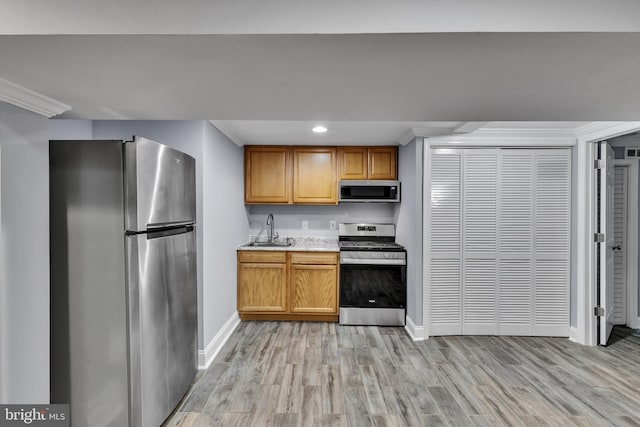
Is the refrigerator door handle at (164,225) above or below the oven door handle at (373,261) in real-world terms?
above

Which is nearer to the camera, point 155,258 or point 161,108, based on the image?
point 161,108

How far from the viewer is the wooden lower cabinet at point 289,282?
13.3ft

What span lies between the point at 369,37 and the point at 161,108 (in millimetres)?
1014

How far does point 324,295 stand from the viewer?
4055 mm

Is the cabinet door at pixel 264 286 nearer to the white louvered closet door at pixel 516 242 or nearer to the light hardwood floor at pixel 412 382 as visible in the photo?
the light hardwood floor at pixel 412 382

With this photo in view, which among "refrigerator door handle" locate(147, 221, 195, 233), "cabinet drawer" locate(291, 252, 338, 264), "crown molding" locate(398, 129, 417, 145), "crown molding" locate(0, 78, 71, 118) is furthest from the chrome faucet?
"crown molding" locate(0, 78, 71, 118)

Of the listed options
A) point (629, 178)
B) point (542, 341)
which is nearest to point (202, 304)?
point (542, 341)

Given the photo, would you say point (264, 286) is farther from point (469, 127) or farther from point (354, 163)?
point (469, 127)

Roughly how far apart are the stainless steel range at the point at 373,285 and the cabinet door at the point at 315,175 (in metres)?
0.78

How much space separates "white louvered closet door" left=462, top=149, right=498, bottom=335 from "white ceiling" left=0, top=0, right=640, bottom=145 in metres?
2.32

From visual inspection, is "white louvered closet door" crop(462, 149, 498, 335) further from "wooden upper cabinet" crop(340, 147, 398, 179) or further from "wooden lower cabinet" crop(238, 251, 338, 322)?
"wooden lower cabinet" crop(238, 251, 338, 322)

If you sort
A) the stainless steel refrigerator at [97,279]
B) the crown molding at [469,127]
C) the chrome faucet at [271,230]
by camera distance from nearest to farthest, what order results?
the stainless steel refrigerator at [97,279], the crown molding at [469,127], the chrome faucet at [271,230]

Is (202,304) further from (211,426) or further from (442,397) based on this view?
(442,397)

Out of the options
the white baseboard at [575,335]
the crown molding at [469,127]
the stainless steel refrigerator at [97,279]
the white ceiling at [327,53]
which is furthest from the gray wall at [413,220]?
the stainless steel refrigerator at [97,279]
